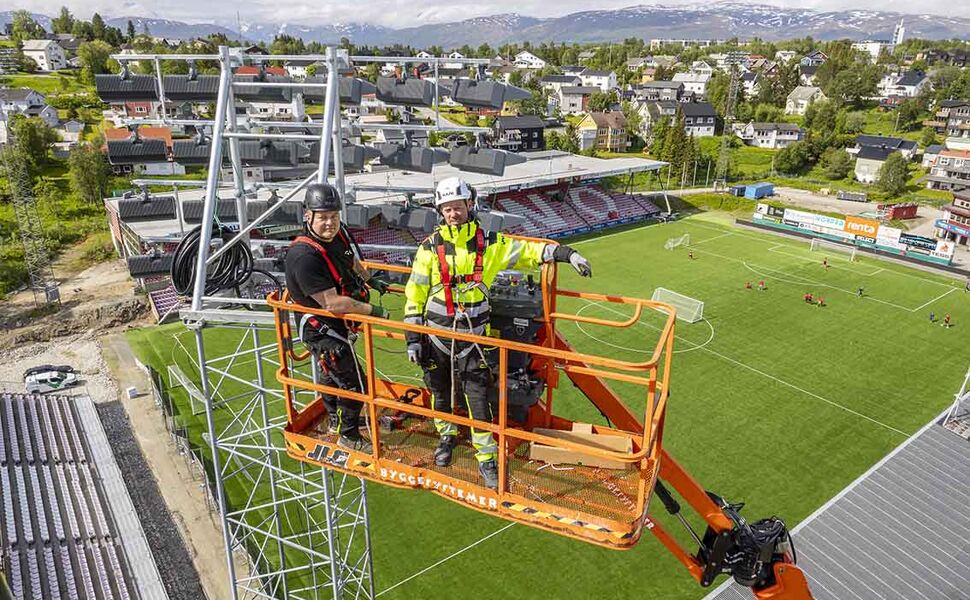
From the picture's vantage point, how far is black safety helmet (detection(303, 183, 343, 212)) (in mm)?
6375

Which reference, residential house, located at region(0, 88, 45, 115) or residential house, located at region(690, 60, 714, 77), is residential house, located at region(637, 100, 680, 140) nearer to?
residential house, located at region(690, 60, 714, 77)

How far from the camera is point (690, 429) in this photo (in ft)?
66.3

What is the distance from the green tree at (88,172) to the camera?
138 feet

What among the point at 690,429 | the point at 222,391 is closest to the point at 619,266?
the point at 690,429

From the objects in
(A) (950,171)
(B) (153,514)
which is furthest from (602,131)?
(B) (153,514)

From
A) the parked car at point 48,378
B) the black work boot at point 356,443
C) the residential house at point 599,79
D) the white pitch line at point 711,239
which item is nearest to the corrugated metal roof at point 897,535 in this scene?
the black work boot at point 356,443

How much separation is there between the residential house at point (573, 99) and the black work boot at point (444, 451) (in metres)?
96.0

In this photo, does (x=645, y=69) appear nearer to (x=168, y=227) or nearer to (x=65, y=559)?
(x=168, y=227)

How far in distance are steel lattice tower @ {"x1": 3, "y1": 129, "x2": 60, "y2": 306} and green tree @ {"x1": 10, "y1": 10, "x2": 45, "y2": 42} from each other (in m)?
62.7

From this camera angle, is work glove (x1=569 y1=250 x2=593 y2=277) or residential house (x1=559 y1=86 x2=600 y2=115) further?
residential house (x1=559 y1=86 x2=600 y2=115)

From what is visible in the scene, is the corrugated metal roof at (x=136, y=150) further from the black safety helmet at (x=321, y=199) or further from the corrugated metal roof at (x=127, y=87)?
the black safety helmet at (x=321, y=199)

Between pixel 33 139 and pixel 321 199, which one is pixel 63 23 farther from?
pixel 321 199

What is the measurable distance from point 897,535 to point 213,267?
16.7 metres

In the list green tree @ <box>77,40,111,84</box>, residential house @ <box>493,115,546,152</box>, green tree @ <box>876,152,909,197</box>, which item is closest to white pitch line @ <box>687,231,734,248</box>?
green tree @ <box>876,152,909,197</box>
